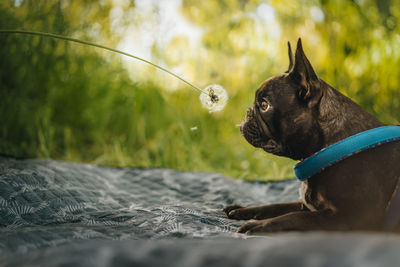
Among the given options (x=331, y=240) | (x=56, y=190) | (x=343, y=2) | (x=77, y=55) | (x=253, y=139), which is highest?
(x=343, y=2)

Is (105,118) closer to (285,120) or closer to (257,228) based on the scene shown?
(285,120)

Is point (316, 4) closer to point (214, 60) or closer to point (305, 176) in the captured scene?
point (214, 60)

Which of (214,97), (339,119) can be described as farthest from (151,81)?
(339,119)

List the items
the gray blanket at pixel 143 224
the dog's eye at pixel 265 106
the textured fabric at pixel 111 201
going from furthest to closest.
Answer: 1. the dog's eye at pixel 265 106
2. the textured fabric at pixel 111 201
3. the gray blanket at pixel 143 224

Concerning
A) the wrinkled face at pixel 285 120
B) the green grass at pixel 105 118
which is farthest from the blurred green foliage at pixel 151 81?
the wrinkled face at pixel 285 120

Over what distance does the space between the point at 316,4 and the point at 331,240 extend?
3592 mm

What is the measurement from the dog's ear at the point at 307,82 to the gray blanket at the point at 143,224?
56 centimetres

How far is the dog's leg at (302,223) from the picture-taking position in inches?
45.7

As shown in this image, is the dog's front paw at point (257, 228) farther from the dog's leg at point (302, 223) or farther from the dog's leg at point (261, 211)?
the dog's leg at point (261, 211)

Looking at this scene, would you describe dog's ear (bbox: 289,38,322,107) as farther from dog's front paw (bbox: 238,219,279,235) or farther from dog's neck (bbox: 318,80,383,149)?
dog's front paw (bbox: 238,219,279,235)

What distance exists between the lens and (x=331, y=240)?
624mm

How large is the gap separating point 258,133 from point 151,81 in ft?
8.11

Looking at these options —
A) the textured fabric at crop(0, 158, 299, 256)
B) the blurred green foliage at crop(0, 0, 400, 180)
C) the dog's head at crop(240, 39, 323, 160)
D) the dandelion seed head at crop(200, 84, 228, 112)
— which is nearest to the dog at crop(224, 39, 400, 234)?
the dog's head at crop(240, 39, 323, 160)

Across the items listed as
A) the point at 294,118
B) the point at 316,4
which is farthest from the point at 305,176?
the point at 316,4
